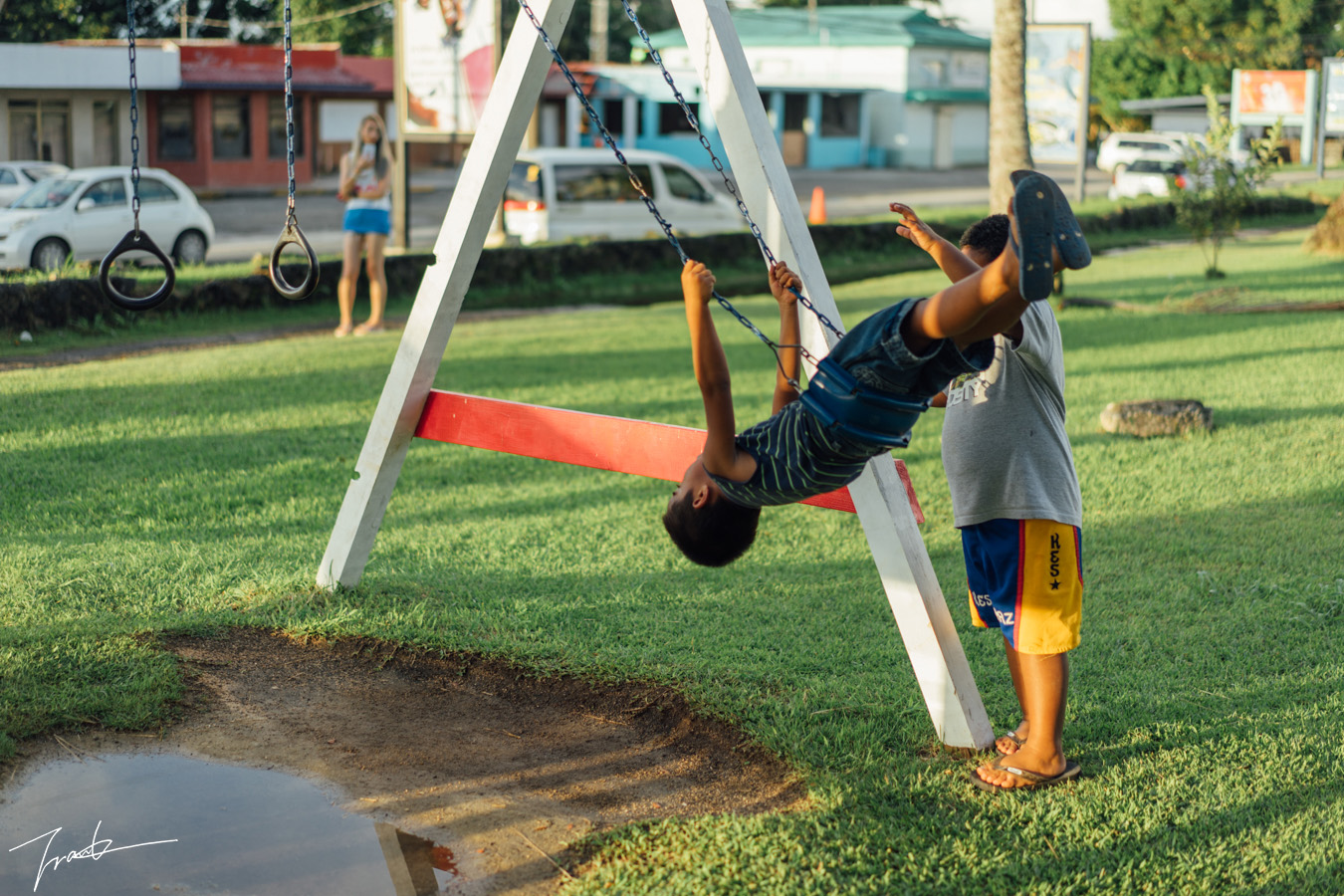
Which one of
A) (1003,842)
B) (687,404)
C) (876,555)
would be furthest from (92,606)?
(687,404)

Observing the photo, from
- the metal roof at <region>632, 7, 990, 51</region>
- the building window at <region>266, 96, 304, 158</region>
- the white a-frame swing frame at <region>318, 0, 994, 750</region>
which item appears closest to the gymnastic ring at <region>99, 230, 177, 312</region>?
the white a-frame swing frame at <region>318, 0, 994, 750</region>

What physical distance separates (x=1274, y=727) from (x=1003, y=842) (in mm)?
1136

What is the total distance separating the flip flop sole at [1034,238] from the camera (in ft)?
8.44

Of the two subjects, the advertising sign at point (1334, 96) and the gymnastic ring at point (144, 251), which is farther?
the advertising sign at point (1334, 96)

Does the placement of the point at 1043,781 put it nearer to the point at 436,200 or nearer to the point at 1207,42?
the point at 436,200

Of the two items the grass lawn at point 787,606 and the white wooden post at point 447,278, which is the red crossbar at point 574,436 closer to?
the white wooden post at point 447,278

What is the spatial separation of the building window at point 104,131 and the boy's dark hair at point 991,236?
3431 cm

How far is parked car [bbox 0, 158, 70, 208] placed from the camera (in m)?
19.9

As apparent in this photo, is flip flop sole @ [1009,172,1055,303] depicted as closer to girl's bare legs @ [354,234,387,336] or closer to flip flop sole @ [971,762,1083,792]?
flip flop sole @ [971,762,1083,792]

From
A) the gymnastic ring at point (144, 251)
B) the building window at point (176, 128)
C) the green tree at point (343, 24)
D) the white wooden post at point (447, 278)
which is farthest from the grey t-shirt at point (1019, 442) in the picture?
the green tree at point (343, 24)

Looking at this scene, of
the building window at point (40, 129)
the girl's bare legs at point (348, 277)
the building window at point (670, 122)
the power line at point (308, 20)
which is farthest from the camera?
the building window at point (670, 122)

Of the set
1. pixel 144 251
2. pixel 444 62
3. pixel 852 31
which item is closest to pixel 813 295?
pixel 144 251

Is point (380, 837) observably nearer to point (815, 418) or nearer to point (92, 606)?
point (815, 418)

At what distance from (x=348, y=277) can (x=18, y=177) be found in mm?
12338
